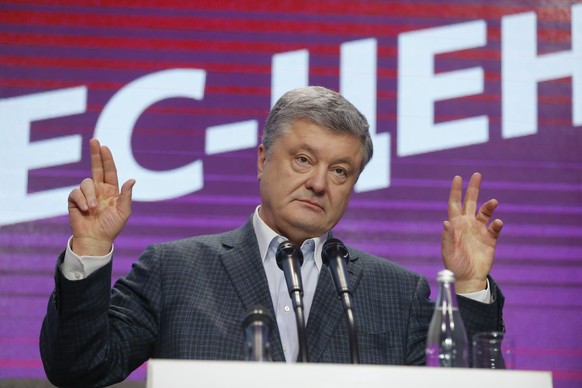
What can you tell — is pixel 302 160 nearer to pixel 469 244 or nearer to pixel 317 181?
pixel 317 181

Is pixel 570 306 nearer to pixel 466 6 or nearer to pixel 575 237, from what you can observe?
pixel 575 237

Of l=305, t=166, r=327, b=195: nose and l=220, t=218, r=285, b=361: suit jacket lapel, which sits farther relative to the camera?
l=305, t=166, r=327, b=195: nose

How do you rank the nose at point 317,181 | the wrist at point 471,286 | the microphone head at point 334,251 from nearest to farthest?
the microphone head at point 334,251
the wrist at point 471,286
the nose at point 317,181

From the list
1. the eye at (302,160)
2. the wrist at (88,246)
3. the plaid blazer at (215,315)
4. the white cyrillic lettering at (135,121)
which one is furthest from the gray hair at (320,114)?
the white cyrillic lettering at (135,121)

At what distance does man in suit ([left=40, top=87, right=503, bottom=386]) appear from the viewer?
2246 mm

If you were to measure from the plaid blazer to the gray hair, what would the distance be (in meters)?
0.36

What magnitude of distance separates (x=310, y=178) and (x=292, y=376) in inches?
48.4

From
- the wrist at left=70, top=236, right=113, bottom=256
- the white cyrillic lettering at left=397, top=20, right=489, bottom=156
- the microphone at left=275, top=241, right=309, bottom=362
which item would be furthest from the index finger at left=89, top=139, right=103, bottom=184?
the white cyrillic lettering at left=397, top=20, right=489, bottom=156

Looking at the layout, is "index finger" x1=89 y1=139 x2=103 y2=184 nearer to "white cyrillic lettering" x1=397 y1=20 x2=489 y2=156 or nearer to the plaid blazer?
the plaid blazer

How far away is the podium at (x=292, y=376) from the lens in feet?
5.21

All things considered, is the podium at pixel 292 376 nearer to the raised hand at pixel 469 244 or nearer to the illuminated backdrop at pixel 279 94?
the raised hand at pixel 469 244

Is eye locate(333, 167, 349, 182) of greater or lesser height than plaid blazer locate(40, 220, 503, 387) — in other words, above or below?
above

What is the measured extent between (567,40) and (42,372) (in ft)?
8.89

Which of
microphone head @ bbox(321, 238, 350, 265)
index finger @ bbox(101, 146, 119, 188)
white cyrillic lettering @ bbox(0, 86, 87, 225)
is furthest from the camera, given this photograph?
white cyrillic lettering @ bbox(0, 86, 87, 225)
